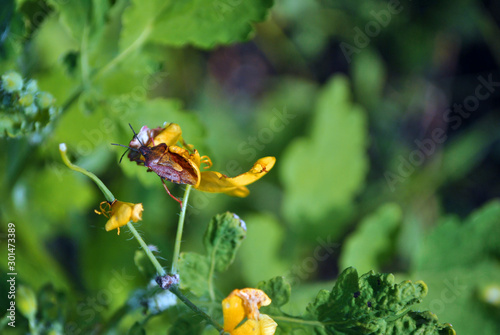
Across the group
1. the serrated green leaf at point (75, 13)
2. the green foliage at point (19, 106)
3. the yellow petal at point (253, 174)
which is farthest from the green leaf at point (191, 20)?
the yellow petal at point (253, 174)

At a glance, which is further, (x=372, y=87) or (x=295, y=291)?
(x=372, y=87)

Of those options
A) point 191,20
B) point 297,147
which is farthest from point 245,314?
point 297,147

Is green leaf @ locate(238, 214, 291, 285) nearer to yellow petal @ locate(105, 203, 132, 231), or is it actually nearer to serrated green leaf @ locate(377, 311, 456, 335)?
serrated green leaf @ locate(377, 311, 456, 335)

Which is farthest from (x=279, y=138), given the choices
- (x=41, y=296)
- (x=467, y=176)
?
(x=41, y=296)

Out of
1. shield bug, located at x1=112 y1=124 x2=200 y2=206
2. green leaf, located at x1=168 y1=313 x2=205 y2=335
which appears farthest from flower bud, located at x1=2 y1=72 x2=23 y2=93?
green leaf, located at x1=168 y1=313 x2=205 y2=335

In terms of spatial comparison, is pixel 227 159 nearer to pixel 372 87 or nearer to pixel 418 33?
pixel 372 87

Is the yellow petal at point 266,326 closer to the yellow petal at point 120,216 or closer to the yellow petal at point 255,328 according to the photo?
the yellow petal at point 255,328
